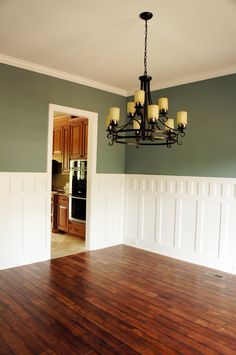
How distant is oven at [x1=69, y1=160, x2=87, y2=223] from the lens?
17.2 feet

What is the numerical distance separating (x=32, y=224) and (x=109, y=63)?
2.47 meters

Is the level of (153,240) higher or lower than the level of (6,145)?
lower

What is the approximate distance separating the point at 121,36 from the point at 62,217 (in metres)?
3.79

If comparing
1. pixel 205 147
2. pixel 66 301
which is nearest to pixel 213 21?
pixel 205 147

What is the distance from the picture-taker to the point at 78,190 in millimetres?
5379

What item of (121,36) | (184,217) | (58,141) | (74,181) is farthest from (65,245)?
(121,36)

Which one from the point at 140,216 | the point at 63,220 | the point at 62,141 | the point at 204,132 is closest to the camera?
the point at 204,132

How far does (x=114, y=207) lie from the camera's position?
16.8 ft

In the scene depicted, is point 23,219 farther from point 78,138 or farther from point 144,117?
point 144,117

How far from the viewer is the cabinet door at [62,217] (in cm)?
566

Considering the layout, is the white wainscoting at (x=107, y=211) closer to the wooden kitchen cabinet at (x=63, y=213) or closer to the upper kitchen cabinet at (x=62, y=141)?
the wooden kitchen cabinet at (x=63, y=213)

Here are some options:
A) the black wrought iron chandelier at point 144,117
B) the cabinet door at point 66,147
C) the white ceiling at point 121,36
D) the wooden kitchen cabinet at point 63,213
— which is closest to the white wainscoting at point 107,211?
the wooden kitchen cabinet at point 63,213

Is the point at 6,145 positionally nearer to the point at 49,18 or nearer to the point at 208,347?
the point at 49,18

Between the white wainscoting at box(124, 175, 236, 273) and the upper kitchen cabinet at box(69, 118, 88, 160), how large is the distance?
3.35 ft
